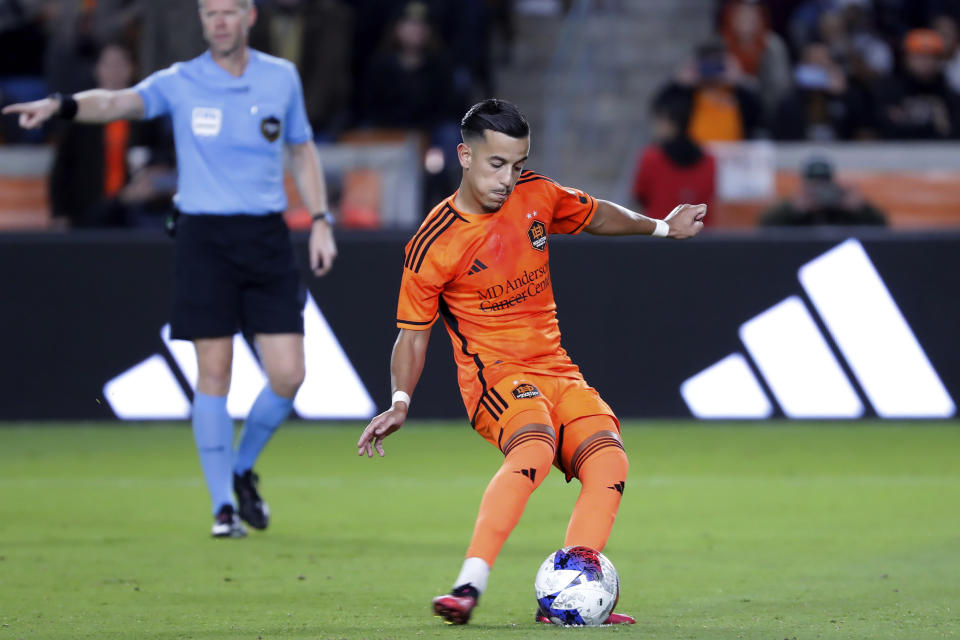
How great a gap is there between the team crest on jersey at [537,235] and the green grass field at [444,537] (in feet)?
3.74

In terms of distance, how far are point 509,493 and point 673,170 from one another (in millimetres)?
7393

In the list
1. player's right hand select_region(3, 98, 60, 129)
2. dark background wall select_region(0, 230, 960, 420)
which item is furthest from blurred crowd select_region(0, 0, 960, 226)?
player's right hand select_region(3, 98, 60, 129)

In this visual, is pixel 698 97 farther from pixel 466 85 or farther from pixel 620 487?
pixel 620 487

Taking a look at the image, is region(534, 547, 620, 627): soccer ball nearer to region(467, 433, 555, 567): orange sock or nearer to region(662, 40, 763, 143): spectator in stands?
region(467, 433, 555, 567): orange sock

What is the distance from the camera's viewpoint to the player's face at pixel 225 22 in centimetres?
637

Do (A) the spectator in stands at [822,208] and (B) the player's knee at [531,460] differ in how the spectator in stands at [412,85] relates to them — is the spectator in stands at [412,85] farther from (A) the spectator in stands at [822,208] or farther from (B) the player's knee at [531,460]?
(B) the player's knee at [531,460]

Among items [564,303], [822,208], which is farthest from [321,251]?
[822,208]

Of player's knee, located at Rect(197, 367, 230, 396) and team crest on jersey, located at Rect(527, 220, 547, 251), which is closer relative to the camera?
team crest on jersey, located at Rect(527, 220, 547, 251)

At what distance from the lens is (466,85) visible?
13539mm

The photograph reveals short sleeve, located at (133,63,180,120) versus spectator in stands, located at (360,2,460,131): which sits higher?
short sleeve, located at (133,63,180,120)

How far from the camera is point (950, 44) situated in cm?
1445

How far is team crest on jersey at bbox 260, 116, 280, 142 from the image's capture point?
6.64 m

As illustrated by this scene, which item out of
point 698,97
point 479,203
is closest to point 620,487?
point 479,203

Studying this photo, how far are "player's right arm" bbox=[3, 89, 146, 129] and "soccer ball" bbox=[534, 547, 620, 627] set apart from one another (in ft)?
8.79
